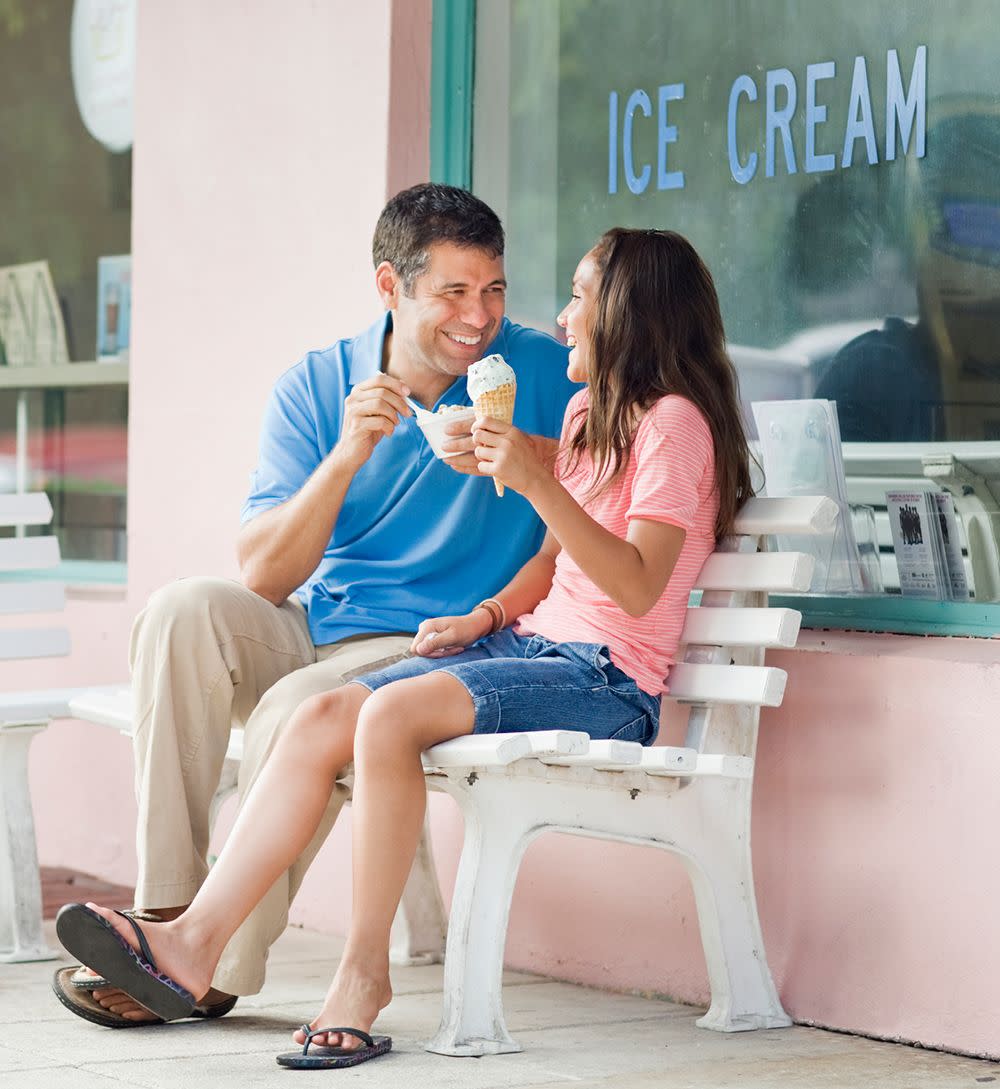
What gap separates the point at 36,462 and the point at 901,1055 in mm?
3734

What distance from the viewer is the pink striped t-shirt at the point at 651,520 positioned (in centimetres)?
341

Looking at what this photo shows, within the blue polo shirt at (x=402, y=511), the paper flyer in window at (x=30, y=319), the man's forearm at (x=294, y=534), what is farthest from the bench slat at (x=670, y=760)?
the paper flyer in window at (x=30, y=319)

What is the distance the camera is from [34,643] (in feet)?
15.4

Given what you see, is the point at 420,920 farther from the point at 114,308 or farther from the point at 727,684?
the point at 114,308

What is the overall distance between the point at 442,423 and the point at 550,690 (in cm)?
53

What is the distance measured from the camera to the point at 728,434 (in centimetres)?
356

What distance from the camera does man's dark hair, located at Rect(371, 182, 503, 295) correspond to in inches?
153

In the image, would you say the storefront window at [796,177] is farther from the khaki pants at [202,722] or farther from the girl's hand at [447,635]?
the khaki pants at [202,722]

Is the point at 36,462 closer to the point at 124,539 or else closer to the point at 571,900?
the point at 124,539

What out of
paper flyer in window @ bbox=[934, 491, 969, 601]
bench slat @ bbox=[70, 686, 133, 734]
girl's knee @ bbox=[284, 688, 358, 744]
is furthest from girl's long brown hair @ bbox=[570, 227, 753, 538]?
bench slat @ bbox=[70, 686, 133, 734]

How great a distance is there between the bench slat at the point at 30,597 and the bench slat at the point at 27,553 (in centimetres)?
5

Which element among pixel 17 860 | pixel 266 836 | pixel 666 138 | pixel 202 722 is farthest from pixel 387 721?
pixel 666 138

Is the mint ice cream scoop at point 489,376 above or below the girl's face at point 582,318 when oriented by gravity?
below

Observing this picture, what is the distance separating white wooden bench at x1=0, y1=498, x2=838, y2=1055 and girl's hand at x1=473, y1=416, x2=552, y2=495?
42 centimetres
